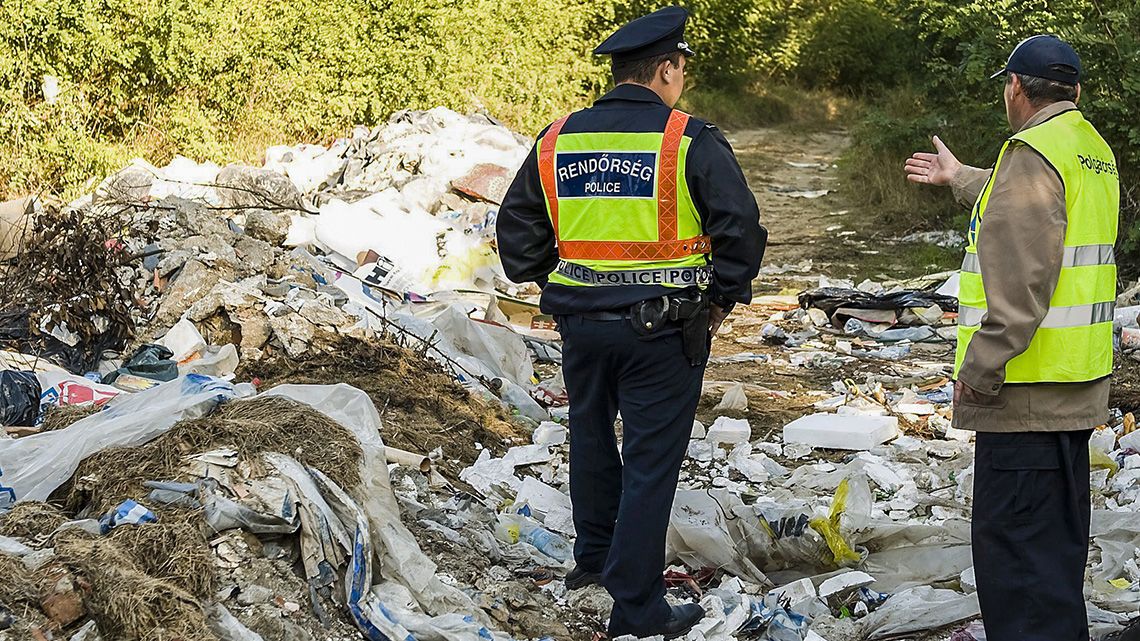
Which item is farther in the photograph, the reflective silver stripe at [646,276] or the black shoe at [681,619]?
the black shoe at [681,619]

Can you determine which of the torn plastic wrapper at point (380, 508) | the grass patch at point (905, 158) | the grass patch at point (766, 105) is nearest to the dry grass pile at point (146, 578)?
the torn plastic wrapper at point (380, 508)

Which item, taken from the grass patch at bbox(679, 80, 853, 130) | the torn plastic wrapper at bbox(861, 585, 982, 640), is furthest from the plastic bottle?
the grass patch at bbox(679, 80, 853, 130)

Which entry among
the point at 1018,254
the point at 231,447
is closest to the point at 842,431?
the point at 1018,254

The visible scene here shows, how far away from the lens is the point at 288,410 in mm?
4242

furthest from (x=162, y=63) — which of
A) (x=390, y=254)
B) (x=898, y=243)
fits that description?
(x=898, y=243)

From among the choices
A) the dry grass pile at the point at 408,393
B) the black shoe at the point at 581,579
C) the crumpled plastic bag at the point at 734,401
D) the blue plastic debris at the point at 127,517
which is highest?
the blue plastic debris at the point at 127,517

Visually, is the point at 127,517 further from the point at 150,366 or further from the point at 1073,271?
the point at 150,366

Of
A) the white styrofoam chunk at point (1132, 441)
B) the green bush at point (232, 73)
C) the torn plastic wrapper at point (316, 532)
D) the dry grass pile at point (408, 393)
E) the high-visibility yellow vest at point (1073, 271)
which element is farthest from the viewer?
the green bush at point (232, 73)

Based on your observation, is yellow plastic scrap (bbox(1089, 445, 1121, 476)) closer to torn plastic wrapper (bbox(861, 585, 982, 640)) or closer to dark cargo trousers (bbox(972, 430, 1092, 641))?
torn plastic wrapper (bbox(861, 585, 982, 640))

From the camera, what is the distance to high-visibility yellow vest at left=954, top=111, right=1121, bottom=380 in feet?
10.4

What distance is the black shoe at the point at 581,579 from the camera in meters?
4.16

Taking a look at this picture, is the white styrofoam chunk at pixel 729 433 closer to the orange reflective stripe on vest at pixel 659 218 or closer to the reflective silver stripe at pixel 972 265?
the orange reflective stripe on vest at pixel 659 218

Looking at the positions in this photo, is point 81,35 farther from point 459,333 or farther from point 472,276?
point 459,333

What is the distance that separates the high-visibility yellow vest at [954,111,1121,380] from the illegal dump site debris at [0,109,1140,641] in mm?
1043
